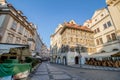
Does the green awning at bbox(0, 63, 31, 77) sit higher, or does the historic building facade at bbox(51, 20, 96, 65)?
the historic building facade at bbox(51, 20, 96, 65)

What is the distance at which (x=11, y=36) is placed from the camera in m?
17.1

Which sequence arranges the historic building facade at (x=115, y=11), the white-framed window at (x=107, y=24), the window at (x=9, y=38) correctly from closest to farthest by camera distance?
the window at (x=9, y=38) < the historic building facade at (x=115, y=11) < the white-framed window at (x=107, y=24)

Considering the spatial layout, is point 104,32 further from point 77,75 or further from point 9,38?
point 9,38

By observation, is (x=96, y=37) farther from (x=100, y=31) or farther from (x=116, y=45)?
(x=116, y=45)

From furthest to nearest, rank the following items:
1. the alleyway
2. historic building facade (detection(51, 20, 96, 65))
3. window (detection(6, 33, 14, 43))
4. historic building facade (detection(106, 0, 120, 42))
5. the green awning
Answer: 1. historic building facade (detection(51, 20, 96, 65))
2. historic building facade (detection(106, 0, 120, 42))
3. window (detection(6, 33, 14, 43))
4. the alleyway
5. the green awning

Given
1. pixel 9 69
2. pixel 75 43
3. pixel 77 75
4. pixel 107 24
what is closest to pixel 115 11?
pixel 107 24

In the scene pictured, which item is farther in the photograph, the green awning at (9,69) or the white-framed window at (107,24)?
the white-framed window at (107,24)

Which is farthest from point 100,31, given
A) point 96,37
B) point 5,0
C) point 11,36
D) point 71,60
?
point 5,0

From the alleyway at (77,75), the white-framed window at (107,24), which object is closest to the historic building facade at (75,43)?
the white-framed window at (107,24)

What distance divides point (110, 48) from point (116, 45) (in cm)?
217

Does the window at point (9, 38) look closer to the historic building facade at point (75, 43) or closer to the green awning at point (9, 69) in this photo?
the green awning at point (9, 69)

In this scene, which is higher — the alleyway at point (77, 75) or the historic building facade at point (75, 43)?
the historic building facade at point (75, 43)

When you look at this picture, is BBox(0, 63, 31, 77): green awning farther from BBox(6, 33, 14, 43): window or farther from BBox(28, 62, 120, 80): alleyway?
BBox(6, 33, 14, 43): window

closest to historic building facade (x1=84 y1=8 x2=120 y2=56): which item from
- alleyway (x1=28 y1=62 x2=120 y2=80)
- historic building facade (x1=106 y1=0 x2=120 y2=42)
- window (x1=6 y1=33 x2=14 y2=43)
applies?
historic building facade (x1=106 y1=0 x2=120 y2=42)
